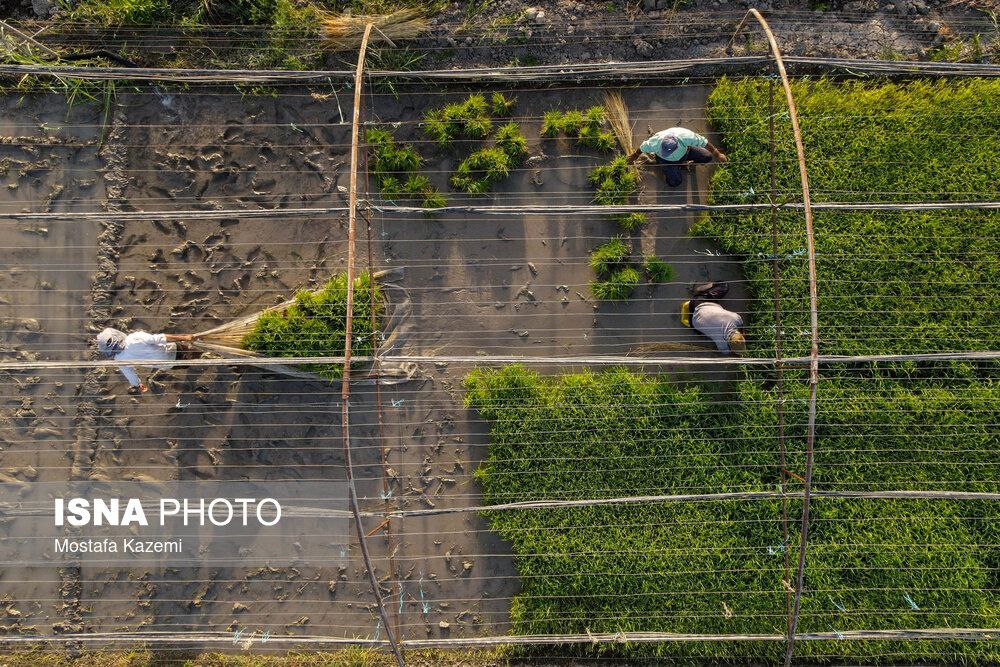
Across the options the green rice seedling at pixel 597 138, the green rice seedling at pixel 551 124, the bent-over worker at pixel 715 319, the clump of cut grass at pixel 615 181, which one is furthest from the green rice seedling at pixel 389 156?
the bent-over worker at pixel 715 319

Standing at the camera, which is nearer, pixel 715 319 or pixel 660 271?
pixel 715 319

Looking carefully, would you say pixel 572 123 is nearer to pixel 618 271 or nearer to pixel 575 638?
pixel 618 271

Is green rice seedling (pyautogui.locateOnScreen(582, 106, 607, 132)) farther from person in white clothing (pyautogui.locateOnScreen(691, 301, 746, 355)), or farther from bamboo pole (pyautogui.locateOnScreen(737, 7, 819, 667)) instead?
person in white clothing (pyautogui.locateOnScreen(691, 301, 746, 355))

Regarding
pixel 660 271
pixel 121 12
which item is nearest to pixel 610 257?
pixel 660 271

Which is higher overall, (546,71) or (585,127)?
(546,71)

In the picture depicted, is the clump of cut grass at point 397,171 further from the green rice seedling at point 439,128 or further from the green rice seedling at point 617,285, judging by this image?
the green rice seedling at point 617,285

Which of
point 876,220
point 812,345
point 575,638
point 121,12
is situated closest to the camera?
point 812,345
